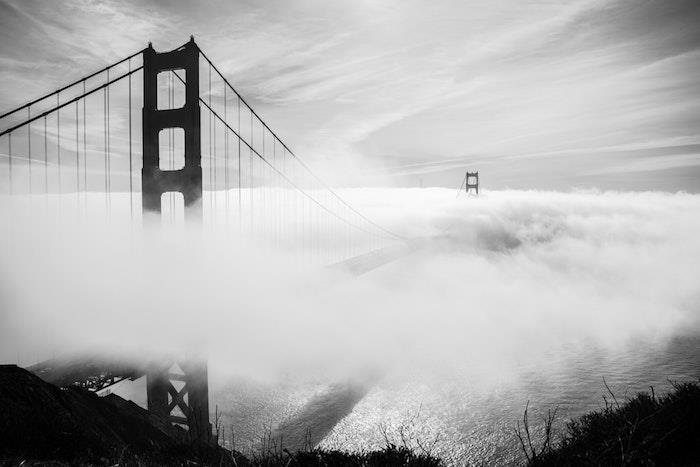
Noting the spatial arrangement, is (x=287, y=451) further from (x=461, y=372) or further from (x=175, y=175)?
(x=461, y=372)

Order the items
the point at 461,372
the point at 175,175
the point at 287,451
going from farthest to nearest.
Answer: the point at 461,372 < the point at 175,175 < the point at 287,451

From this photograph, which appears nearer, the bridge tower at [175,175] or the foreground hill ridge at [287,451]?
the foreground hill ridge at [287,451]

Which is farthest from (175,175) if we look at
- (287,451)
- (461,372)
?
(461,372)

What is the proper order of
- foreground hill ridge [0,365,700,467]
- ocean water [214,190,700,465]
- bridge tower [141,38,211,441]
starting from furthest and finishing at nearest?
ocean water [214,190,700,465], bridge tower [141,38,211,441], foreground hill ridge [0,365,700,467]

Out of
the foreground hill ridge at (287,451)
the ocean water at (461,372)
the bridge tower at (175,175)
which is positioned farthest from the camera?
the ocean water at (461,372)

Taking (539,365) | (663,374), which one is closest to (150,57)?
(539,365)

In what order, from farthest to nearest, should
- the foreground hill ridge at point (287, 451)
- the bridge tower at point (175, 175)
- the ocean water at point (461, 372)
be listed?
1. the ocean water at point (461, 372)
2. the bridge tower at point (175, 175)
3. the foreground hill ridge at point (287, 451)

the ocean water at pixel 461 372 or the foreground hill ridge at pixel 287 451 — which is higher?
the foreground hill ridge at pixel 287 451

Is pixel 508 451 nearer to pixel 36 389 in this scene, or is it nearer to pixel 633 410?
pixel 633 410
